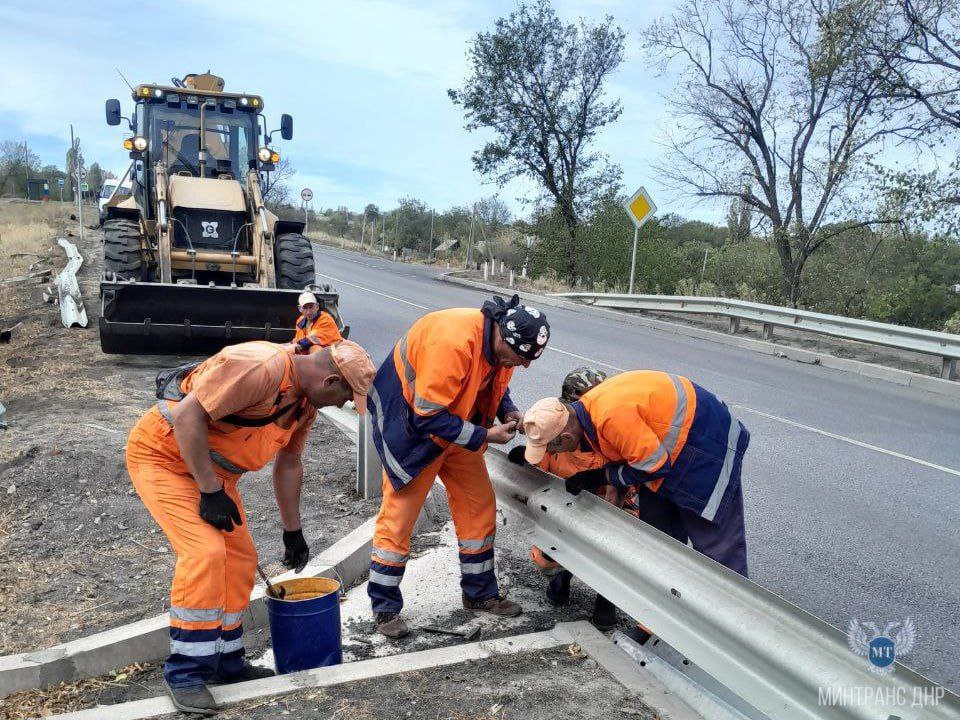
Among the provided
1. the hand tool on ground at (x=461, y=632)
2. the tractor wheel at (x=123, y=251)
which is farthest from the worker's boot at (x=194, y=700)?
the tractor wheel at (x=123, y=251)

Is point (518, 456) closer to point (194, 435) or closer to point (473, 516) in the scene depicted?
point (473, 516)

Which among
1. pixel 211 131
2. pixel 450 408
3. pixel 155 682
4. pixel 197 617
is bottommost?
pixel 155 682

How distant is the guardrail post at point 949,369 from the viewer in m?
11.3

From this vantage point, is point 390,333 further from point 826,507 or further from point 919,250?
point 919,250

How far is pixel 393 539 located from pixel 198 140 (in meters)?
8.77

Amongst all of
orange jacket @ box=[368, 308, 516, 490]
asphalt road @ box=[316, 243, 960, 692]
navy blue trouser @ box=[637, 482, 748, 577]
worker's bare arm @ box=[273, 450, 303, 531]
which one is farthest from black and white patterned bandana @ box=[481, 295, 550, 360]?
asphalt road @ box=[316, 243, 960, 692]

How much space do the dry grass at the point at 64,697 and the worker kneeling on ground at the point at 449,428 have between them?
1.11 m

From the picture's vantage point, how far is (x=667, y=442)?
138 inches

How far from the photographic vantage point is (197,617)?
10.2 ft

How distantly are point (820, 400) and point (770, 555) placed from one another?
208 inches

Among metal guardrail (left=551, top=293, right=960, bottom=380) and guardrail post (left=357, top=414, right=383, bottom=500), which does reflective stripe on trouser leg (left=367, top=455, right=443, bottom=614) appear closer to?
guardrail post (left=357, top=414, right=383, bottom=500)

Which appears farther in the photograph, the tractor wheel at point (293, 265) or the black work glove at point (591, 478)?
the tractor wheel at point (293, 265)

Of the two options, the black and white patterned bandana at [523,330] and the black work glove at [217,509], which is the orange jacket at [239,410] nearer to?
the black work glove at [217,509]

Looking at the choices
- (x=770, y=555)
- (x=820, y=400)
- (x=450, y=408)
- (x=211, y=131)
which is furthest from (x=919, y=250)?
(x=450, y=408)
